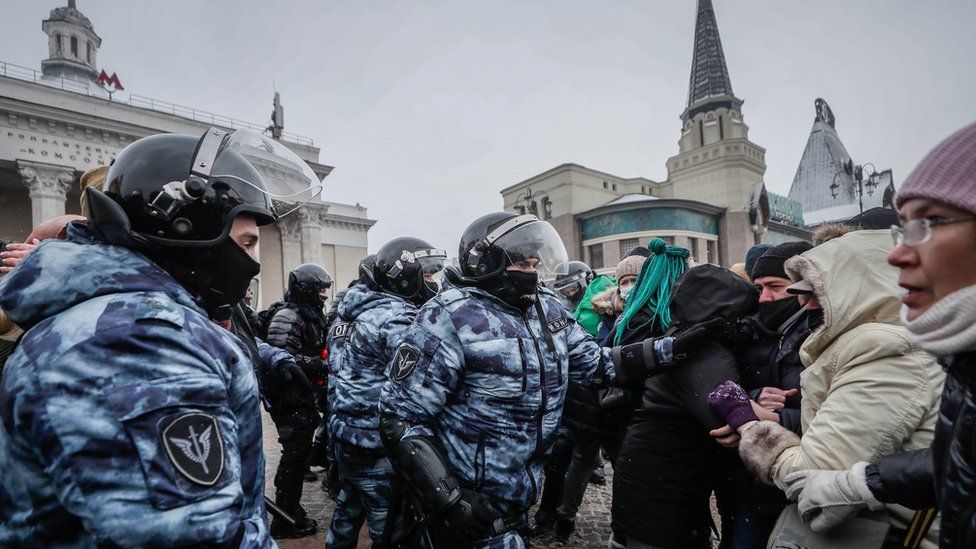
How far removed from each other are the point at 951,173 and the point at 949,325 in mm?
310

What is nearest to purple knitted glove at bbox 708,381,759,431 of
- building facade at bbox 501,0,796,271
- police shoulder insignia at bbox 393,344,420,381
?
police shoulder insignia at bbox 393,344,420,381

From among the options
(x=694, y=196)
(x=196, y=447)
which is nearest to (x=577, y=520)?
(x=196, y=447)

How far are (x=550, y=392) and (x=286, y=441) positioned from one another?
9.57 ft

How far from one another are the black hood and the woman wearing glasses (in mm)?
1210

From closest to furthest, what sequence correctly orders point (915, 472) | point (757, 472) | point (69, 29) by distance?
point (915, 472)
point (757, 472)
point (69, 29)

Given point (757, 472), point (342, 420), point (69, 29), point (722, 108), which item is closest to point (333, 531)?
point (342, 420)

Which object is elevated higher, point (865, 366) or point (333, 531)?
point (865, 366)

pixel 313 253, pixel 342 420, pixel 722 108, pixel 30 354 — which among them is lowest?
pixel 342 420

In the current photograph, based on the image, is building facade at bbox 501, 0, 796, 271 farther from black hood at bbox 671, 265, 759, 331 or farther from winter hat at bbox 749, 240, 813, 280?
black hood at bbox 671, 265, 759, 331

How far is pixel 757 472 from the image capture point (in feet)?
6.07

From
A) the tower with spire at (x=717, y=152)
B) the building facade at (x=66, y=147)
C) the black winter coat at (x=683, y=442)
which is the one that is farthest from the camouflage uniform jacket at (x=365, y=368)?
the tower with spire at (x=717, y=152)

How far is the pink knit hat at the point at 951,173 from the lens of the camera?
3.02 feet

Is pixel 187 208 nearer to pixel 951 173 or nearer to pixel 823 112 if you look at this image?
pixel 951 173

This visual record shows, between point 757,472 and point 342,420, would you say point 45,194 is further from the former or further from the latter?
point 757,472
